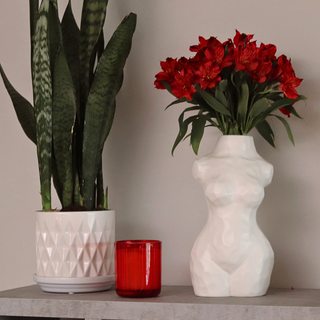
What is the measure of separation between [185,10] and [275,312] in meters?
0.77

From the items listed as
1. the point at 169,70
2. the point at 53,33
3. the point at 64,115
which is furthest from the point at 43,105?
the point at 169,70

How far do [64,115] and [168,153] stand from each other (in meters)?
0.29

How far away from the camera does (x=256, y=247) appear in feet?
2.93

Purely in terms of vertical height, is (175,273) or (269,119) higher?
(269,119)

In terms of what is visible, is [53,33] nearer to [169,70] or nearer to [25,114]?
[25,114]

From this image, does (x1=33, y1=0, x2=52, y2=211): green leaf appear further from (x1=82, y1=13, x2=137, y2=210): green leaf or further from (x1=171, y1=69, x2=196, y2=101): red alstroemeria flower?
(x1=171, y1=69, x2=196, y2=101): red alstroemeria flower

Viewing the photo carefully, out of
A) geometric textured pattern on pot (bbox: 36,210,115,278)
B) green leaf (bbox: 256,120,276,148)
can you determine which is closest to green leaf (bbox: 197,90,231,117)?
green leaf (bbox: 256,120,276,148)

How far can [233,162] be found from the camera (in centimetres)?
91

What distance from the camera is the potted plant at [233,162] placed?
0.89m

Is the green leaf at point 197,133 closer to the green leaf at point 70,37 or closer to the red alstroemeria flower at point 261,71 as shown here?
the red alstroemeria flower at point 261,71

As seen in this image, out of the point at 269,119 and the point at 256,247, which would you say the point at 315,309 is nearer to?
the point at 256,247

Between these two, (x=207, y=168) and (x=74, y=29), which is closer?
(x=207, y=168)

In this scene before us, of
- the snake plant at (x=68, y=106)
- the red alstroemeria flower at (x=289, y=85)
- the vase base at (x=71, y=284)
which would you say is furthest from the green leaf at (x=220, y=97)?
the vase base at (x=71, y=284)

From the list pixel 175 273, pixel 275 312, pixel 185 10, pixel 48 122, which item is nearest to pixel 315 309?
pixel 275 312
